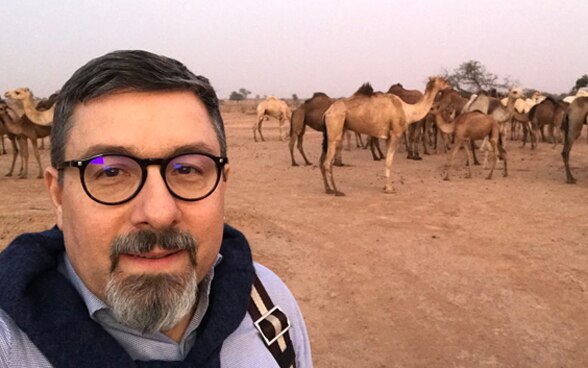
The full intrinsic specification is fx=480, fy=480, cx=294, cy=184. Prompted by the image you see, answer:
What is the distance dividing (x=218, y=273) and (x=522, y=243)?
6.39 m

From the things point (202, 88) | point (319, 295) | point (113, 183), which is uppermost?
point (202, 88)

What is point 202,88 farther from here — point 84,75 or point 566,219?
→ point 566,219

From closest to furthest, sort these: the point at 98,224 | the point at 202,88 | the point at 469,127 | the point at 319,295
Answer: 1. the point at 98,224
2. the point at 202,88
3. the point at 319,295
4. the point at 469,127

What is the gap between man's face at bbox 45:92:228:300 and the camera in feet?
4.25

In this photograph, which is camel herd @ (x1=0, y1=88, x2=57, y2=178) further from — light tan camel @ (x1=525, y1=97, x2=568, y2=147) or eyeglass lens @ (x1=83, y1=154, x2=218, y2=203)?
light tan camel @ (x1=525, y1=97, x2=568, y2=147)

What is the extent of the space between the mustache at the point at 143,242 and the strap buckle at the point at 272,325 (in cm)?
38

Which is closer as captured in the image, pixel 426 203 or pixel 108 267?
pixel 108 267

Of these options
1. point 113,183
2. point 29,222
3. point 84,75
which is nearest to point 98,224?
point 113,183

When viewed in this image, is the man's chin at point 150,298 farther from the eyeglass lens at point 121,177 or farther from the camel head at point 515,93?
the camel head at point 515,93

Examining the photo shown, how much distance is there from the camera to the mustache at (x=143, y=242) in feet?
4.19

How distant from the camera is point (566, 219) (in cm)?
820

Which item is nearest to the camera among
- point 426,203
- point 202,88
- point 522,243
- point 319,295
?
point 202,88

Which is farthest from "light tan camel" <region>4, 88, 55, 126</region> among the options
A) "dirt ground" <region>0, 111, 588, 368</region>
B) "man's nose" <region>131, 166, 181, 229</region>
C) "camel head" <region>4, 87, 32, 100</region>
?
"man's nose" <region>131, 166, 181, 229</region>

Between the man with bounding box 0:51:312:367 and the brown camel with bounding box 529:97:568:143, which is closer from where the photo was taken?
the man with bounding box 0:51:312:367
